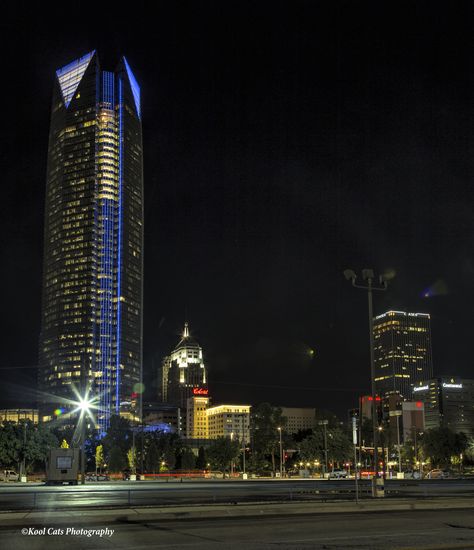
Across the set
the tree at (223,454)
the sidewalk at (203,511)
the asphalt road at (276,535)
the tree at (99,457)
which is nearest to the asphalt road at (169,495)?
the sidewalk at (203,511)

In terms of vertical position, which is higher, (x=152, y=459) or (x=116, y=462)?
(x=152, y=459)

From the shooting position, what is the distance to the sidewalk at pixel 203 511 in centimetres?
2350

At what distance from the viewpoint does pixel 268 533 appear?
19031 mm

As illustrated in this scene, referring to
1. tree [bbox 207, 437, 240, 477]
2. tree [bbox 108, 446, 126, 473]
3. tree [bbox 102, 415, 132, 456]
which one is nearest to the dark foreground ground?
tree [bbox 207, 437, 240, 477]

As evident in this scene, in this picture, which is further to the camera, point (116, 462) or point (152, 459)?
point (152, 459)

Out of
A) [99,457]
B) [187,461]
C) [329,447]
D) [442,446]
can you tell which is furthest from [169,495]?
[99,457]

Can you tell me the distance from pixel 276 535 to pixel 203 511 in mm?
8609

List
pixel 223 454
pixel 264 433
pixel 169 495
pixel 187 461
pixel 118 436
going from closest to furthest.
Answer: pixel 169 495, pixel 223 454, pixel 264 433, pixel 187 461, pixel 118 436

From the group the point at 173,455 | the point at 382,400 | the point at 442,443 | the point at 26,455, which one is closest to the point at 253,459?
the point at 173,455

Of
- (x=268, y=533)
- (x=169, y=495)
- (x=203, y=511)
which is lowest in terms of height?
(x=169, y=495)

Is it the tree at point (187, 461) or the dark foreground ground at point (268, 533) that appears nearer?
the dark foreground ground at point (268, 533)

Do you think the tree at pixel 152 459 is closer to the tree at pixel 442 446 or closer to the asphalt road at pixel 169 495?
the tree at pixel 442 446

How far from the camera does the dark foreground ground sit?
16.2m

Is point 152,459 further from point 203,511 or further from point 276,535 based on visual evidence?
point 276,535
